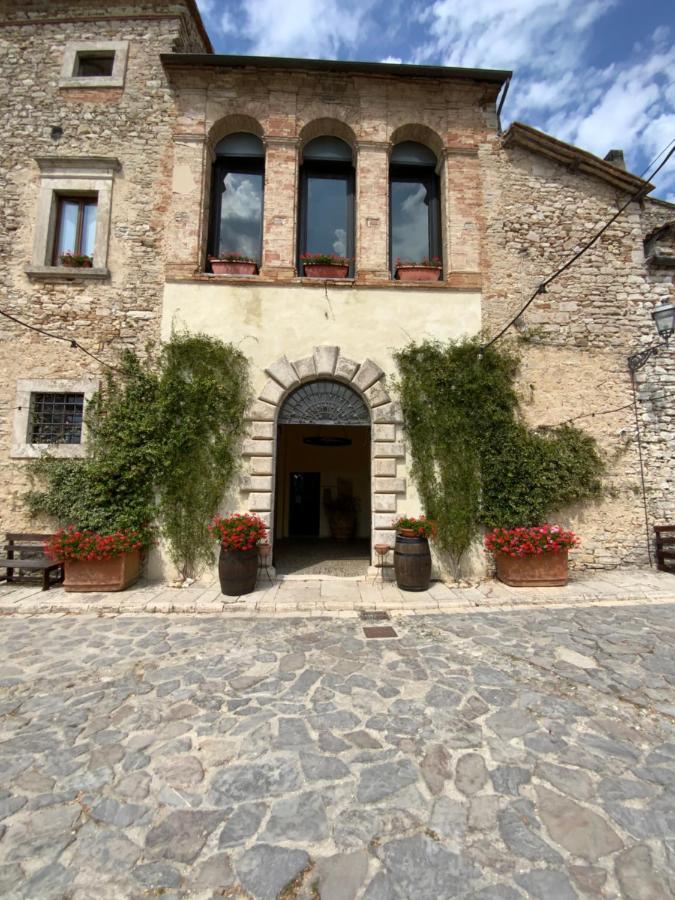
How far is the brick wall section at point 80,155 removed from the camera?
7422 mm

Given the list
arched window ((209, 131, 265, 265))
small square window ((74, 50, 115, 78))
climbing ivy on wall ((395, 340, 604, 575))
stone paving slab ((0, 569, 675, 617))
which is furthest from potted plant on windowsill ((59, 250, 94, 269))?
climbing ivy on wall ((395, 340, 604, 575))

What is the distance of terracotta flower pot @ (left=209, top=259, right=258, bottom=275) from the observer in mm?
7629

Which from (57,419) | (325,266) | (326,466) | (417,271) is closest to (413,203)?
(417,271)

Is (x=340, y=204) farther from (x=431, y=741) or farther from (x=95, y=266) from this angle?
(x=431, y=741)

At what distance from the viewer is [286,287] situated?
760 centimetres

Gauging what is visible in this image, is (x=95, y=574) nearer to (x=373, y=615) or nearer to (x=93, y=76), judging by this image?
(x=373, y=615)

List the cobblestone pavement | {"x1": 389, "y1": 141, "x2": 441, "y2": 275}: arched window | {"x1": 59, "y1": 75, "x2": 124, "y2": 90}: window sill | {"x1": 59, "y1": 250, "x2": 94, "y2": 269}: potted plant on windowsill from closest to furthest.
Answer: the cobblestone pavement
{"x1": 59, "y1": 250, "x2": 94, "y2": 269}: potted plant on windowsill
{"x1": 59, "y1": 75, "x2": 124, "y2": 90}: window sill
{"x1": 389, "y1": 141, "x2": 441, "y2": 275}: arched window

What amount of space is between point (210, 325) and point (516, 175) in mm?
6908

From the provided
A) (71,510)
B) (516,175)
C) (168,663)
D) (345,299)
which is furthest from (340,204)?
(168,663)

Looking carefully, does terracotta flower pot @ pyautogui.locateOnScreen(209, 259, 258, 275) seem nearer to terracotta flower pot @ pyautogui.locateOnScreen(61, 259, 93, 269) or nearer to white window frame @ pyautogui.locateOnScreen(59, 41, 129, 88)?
terracotta flower pot @ pyautogui.locateOnScreen(61, 259, 93, 269)

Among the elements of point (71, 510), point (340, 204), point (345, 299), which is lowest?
point (71, 510)

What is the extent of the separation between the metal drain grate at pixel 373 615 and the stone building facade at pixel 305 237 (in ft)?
5.50

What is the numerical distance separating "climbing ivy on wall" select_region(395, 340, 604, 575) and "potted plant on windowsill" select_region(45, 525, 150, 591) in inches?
200

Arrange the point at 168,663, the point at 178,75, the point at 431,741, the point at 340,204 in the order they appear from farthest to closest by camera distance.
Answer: the point at 340,204 < the point at 178,75 < the point at 168,663 < the point at 431,741
